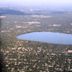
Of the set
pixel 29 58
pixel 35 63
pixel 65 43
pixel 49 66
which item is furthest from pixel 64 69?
pixel 65 43

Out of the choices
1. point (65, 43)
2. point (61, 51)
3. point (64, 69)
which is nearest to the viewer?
point (64, 69)

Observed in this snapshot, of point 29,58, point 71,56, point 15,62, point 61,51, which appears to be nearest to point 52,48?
point 61,51

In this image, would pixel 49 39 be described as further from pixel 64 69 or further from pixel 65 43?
pixel 64 69

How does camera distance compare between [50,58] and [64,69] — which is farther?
[50,58]

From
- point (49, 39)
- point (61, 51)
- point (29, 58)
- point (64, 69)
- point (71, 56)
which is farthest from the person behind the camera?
point (49, 39)

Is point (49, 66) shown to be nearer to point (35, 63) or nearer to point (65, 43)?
point (35, 63)

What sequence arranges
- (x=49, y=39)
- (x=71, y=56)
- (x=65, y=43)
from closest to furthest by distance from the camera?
(x=71, y=56) → (x=65, y=43) → (x=49, y=39)

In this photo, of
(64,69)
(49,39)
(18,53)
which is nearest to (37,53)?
(18,53)

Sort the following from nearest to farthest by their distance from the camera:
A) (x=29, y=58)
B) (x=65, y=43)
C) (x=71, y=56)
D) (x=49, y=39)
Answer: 1. (x=29, y=58)
2. (x=71, y=56)
3. (x=65, y=43)
4. (x=49, y=39)

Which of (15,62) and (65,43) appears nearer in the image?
(15,62)
